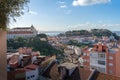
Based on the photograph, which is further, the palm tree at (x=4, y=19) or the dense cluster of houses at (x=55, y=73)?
the dense cluster of houses at (x=55, y=73)

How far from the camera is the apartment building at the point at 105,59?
22516 mm

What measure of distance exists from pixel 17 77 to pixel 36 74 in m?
2.44

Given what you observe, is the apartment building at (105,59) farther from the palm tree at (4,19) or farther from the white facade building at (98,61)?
the palm tree at (4,19)

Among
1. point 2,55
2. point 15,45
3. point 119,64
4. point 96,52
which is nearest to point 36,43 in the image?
point 15,45

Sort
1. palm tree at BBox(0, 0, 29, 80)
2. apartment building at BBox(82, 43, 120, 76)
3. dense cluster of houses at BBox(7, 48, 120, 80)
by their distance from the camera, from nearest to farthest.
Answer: palm tree at BBox(0, 0, 29, 80)
dense cluster of houses at BBox(7, 48, 120, 80)
apartment building at BBox(82, 43, 120, 76)

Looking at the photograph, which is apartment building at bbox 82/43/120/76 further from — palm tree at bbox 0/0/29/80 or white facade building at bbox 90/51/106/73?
palm tree at bbox 0/0/29/80

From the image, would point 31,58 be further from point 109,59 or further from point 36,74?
point 109,59

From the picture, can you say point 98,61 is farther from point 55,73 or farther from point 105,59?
point 55,73

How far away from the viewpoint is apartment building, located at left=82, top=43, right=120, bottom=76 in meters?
22.5

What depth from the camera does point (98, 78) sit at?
492 inches

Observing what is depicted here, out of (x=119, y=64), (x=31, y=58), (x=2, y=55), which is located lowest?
(x=119, y=64)

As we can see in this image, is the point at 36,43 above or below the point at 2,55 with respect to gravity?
below

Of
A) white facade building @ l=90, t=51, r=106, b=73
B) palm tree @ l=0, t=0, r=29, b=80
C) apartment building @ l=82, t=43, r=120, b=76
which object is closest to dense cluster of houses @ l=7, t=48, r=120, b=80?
apartment building @ l=82, t=43, r=120, b=76

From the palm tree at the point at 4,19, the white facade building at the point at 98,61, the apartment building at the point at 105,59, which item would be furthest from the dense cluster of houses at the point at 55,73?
the white facade building at the point at 98,61
